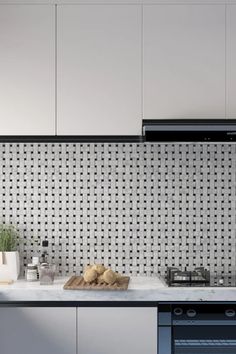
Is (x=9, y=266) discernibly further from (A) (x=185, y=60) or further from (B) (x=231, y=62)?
(B) (x=231, y=62)

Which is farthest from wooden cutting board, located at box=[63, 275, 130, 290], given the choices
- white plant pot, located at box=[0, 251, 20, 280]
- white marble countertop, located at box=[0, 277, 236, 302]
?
white plant pot, located at box=[0, 251, 20, 280]

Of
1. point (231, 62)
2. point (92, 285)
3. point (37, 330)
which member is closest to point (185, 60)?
point (231, 62)

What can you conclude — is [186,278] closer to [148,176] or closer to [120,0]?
[148,176]

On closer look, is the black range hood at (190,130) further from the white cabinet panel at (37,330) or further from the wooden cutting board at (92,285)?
the white cabinet panel at (37,330)

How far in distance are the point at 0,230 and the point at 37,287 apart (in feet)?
1.97

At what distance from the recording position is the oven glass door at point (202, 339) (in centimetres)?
292

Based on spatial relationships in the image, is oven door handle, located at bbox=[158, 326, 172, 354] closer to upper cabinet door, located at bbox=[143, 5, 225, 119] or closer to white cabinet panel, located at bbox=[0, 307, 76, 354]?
white cabinet panel, located at bbox=[0, 307, 76, 354]

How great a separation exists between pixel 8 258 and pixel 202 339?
3.91ft

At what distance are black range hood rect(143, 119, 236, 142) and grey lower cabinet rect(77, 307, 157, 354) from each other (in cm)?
93

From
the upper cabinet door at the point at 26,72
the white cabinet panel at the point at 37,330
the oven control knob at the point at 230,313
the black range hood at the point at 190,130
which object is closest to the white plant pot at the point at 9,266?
the white cabinet panel at the point at 37,330

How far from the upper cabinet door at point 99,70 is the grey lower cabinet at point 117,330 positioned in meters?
0.99

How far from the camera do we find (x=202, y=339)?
2.92 m

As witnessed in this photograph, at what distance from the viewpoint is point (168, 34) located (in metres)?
3.14

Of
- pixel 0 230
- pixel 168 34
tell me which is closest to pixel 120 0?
pixel 168 34
